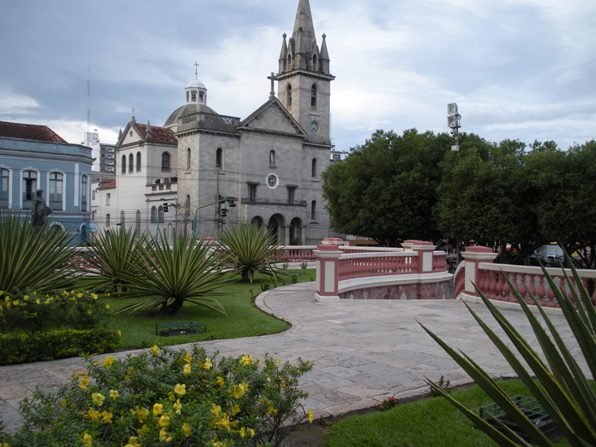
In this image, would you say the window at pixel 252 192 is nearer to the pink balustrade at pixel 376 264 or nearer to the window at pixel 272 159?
the window at pixel 272 159

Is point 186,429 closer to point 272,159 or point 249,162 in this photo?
point 249,162

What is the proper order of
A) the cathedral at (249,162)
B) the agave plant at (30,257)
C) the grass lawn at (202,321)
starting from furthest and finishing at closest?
the cathedral at (249,162), the agave plant at (30,257), the grass lawn at (202,321)

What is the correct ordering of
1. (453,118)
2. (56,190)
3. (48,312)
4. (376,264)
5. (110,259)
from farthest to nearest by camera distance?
(56,190), (453,118), (376,264), (110,259), (48,312)

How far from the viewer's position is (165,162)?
A: 187 ft

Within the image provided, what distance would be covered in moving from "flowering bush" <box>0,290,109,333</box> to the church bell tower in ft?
162

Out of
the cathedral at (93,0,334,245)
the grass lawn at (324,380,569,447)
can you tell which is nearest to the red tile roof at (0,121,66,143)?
the cathedral at (93,0,334,245)

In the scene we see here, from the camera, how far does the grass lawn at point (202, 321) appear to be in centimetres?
858

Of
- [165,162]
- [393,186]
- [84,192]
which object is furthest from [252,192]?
[393,186]

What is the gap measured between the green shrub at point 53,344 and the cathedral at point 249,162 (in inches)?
1513

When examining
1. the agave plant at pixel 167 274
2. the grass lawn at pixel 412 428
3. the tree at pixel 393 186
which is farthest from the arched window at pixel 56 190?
the grass lawn at pixel 412 428

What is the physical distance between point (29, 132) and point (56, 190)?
190 inches

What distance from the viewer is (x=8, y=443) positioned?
284 cm

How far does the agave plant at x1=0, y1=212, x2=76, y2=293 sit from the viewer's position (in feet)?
28.6

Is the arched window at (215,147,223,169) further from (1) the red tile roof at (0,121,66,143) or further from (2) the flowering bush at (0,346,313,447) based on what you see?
(2) the flowering bush at (0,346,313,447)
